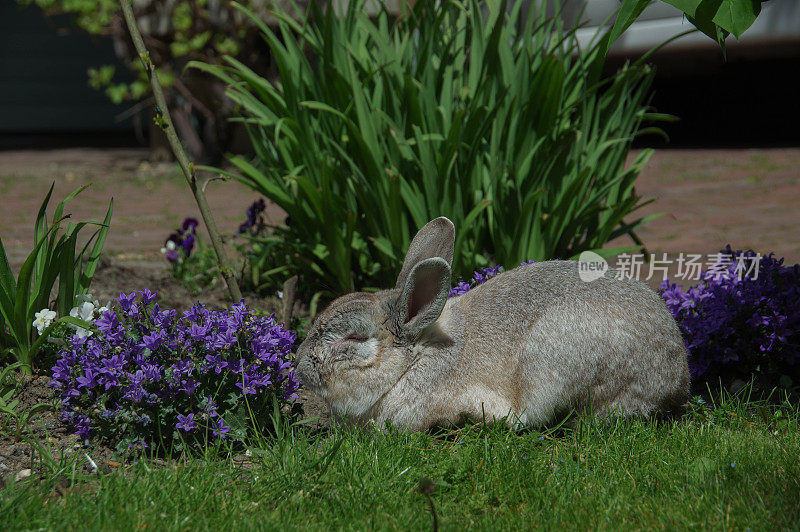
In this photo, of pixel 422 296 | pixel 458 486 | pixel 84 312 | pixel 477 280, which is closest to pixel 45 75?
pixel 84 312

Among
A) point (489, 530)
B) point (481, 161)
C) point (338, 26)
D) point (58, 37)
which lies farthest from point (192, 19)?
point (58, 37)

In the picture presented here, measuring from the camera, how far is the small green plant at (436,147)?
3975 millimetres

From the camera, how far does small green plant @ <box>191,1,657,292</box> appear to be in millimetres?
3975

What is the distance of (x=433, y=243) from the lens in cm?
316

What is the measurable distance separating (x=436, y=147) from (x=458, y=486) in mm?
1916

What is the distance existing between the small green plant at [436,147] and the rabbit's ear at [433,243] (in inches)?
25.0

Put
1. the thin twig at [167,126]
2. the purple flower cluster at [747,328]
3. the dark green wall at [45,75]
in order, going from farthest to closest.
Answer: the dark green wall at [45,75] → the purple flower cluster at [747,328] → the thin twig at [167,126]

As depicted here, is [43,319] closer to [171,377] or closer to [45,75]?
[171,377]

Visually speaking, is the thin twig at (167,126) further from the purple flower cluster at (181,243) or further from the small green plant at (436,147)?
the purple flower cluster at (181,243)

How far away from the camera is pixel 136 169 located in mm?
10969

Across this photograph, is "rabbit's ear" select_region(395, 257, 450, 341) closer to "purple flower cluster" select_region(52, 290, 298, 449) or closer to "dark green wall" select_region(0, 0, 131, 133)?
"purple flower cluster" select_region(52, 290, 298, 449)

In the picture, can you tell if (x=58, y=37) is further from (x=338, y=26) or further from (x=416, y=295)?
(x=416, y=295)

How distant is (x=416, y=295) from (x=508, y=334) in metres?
0.38

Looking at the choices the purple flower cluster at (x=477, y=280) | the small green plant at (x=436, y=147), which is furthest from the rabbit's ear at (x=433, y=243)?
the small green plant at (x=436, y=147)
